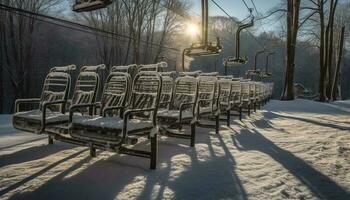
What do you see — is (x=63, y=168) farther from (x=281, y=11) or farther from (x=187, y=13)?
(x=187, y=13)

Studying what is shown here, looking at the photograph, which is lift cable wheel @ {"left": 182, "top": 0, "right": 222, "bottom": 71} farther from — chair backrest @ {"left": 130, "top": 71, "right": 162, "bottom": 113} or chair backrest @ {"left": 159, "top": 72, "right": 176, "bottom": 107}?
chair backrest @ {"left": 130, "top": 71, "right": 162, "bottom": 113}

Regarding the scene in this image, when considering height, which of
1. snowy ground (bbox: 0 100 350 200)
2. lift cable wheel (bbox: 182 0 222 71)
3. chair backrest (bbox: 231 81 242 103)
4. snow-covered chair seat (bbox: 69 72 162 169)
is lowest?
snowy ground (bbox: 0 100 350 200)

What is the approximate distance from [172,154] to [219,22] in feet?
193

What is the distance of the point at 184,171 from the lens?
4.04 m

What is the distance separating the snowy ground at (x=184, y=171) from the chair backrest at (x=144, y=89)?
706 millimetres

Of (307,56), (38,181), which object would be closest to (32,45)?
(38,181)

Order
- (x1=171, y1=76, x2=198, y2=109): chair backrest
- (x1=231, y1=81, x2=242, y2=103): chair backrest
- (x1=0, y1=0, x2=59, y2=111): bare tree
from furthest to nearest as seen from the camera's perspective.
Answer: (x1=0, y1=0, x2=59, y2=111): bare tree → (x1=231, y1=81, x2=242, y2=103): chair backrest → (x1=171, y1=76, x2=198, y2=109): chair backrest

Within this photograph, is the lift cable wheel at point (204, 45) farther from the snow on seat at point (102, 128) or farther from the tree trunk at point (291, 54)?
the tree trunk at point (291, 54)

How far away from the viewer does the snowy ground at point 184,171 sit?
326 cm

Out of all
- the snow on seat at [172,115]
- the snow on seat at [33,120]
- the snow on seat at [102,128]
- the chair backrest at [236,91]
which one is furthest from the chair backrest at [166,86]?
the chair backrest at [236,91]

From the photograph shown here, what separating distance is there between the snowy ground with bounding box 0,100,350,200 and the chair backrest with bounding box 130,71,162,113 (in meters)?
0.71

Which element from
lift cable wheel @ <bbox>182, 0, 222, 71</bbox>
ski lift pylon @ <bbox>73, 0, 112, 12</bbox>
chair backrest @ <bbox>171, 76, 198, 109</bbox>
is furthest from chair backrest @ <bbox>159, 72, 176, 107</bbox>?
ski lift pylon @ <bbox>73, 0, 112, 12</bbox>

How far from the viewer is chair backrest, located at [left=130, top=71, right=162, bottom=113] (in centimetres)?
485

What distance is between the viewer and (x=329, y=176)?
3895mm
